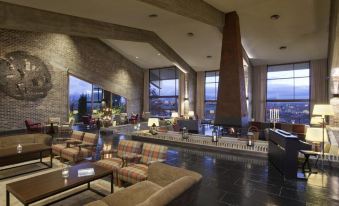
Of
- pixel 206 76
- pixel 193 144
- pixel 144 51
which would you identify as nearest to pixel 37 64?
pixel 144 51

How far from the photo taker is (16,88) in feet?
31.8

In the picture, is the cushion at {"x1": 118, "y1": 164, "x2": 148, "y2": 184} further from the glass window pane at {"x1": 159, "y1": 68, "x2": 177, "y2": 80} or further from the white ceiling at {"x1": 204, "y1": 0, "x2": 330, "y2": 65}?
the glass window pane at {"x1": 159, "y1": 68, "x2": 177, "y2": 80}

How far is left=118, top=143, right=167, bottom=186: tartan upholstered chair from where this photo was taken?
133 inches

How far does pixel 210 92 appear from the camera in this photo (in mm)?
15422

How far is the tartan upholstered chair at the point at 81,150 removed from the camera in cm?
493

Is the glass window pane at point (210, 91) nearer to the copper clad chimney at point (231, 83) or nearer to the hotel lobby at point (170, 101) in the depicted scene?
the hotel lobby at point (170, 101)

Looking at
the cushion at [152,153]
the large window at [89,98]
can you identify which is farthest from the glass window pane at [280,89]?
the cushion at [152,153]

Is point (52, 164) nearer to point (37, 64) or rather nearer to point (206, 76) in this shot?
point (37, 64)

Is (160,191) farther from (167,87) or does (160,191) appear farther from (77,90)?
(167,87)

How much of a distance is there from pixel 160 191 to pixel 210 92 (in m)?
13.9

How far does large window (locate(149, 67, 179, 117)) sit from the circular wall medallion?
25.1 feet

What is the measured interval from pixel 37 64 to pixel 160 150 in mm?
Answer: 9516

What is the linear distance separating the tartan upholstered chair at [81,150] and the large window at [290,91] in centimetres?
1106

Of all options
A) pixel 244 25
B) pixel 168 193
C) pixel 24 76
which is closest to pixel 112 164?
pixel 168 193
